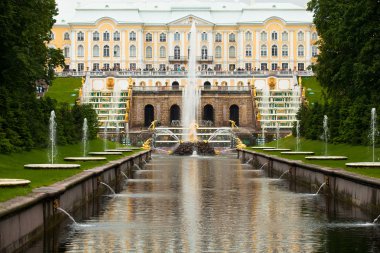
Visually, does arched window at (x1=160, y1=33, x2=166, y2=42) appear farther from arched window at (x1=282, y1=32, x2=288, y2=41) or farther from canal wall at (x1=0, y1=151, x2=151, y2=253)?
canal wall at (x1=0, y1=151, x2=151, y2=253)

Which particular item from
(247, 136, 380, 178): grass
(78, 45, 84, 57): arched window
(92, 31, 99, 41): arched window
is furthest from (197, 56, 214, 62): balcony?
(247, 136, 380, 178): grass

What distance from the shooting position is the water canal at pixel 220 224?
47.6 feet

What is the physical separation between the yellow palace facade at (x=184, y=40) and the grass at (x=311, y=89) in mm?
23081

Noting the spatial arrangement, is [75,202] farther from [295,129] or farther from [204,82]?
[204,82]

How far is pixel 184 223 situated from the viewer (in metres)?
17.3

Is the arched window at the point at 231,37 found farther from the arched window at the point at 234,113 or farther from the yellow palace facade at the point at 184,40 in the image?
the arched window at the point at 234,113

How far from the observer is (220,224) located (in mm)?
17188

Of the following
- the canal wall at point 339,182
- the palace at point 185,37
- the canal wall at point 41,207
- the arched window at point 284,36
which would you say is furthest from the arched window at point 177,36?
the canal wall at point 41,207

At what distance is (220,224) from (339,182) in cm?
590

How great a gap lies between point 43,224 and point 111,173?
1197cm

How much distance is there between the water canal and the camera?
14508mm

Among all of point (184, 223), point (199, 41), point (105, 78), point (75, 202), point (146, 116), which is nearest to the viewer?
point (184, 223)

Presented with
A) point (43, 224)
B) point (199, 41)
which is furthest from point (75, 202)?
point (199, 41)

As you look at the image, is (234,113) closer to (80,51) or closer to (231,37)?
(231,37)
